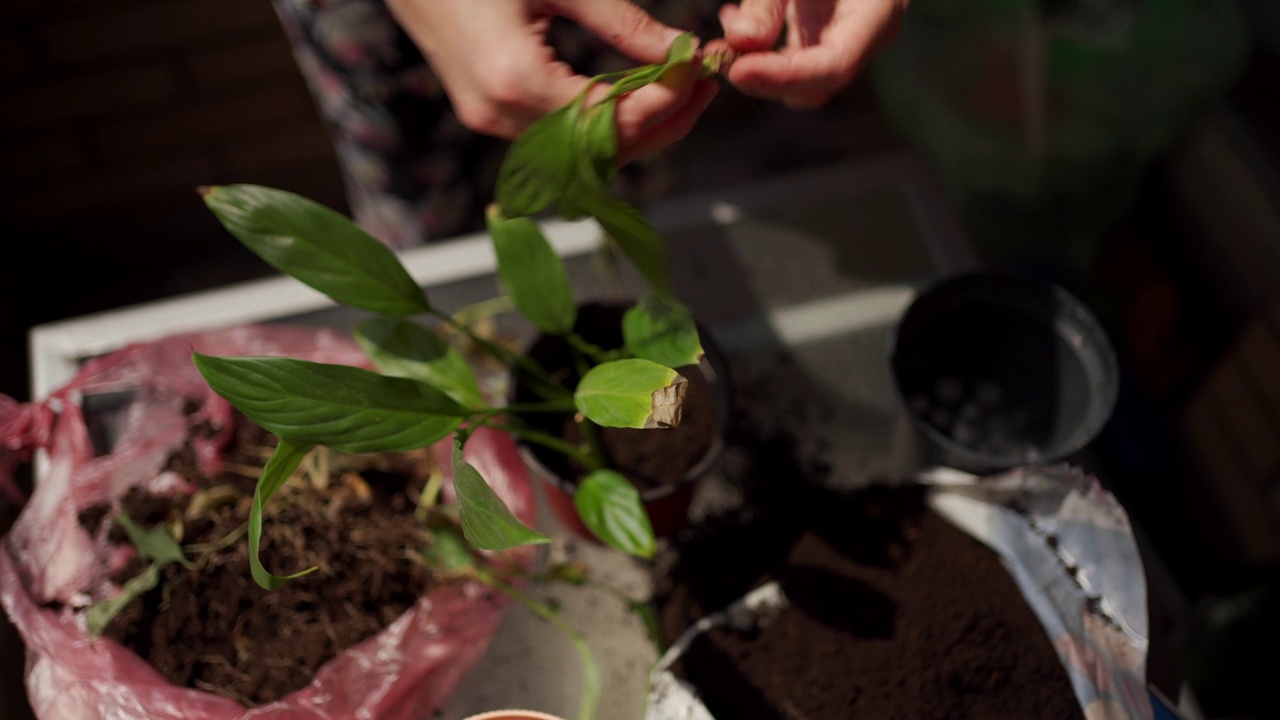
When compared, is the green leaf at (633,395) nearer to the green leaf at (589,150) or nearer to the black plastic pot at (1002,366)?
the green leaf at (589,150)

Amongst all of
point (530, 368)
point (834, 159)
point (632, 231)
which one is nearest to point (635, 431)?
point (530, 368)

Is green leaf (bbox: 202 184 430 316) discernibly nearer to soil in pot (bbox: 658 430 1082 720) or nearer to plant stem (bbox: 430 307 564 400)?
plant stem (bbox: 430 307 564 400)

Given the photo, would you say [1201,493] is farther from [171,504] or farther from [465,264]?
[171,504]

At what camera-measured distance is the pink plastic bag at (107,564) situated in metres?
0.62

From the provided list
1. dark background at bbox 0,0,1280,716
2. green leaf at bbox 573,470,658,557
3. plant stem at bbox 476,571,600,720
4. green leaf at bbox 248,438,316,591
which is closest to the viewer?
green leaf at bbox 248,438,316,591

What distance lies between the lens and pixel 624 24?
60 centimetres

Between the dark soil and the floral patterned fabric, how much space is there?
1.11ft

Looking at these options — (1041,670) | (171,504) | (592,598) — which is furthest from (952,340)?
(171,504)

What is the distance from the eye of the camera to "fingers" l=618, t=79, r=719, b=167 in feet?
1.93

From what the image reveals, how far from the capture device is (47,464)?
2.48ft

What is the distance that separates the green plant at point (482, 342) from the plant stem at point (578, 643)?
0.12 metres

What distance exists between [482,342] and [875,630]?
36cm

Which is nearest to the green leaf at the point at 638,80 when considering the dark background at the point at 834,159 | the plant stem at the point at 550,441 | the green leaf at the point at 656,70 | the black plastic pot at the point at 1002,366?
the green leaf at the point at 656,70

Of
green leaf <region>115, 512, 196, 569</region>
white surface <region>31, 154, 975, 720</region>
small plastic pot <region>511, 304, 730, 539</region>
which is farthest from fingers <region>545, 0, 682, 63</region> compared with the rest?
green leaf <region>115, 512, 196, 569</region>
